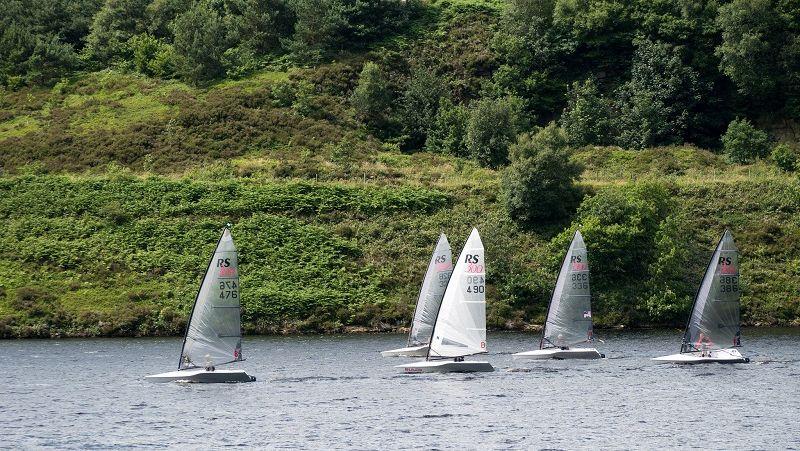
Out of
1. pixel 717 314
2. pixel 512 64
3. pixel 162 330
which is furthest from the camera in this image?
pixel 512 64

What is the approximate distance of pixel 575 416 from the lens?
193 feet

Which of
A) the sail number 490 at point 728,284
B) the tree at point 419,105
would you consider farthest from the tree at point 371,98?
the sail number 490 at point 728,284

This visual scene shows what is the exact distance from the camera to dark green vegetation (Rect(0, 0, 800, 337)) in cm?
9700

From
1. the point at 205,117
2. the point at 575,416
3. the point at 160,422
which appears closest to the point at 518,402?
the point at 575,416

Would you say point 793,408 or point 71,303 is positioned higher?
point 71,303

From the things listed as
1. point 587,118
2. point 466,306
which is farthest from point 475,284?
point 587,118

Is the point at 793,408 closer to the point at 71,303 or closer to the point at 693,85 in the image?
the point at 71,303

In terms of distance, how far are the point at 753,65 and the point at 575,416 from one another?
7855 centimetres

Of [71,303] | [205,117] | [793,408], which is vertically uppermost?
[205,117]

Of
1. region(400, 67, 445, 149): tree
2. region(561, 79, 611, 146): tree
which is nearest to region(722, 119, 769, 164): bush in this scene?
region(561, 79, 611, 146): tree

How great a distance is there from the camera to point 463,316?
6862cm

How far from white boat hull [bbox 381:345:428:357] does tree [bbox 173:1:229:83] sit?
Result: 225ft

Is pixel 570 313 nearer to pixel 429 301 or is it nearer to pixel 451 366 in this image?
pixel 429 301

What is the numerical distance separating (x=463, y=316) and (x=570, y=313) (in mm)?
9272
